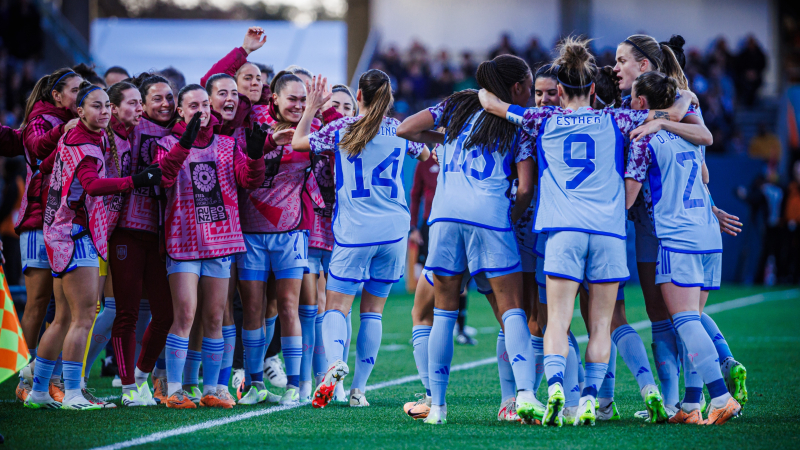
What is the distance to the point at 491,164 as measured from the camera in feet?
15.2

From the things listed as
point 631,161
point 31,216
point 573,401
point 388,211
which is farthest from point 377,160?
point 31,216

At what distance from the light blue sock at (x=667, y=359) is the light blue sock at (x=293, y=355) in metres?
2.33

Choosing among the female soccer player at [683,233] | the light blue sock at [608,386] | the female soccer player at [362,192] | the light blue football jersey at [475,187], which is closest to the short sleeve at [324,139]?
the female soccer player at [362,192]

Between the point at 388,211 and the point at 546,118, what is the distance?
126 cm

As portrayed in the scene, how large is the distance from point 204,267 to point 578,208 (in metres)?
2.47

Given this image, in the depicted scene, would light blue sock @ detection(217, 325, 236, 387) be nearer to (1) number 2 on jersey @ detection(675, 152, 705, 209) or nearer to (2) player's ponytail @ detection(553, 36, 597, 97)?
(2) player's ponytail @ detection(553, 36, 597, 97)

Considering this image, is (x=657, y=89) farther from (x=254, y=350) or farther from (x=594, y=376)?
(x=254, y=350)

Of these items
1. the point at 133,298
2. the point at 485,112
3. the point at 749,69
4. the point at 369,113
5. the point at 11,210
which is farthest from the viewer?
the point at 749,69

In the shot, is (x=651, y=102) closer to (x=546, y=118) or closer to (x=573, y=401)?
(x=546, y=118)

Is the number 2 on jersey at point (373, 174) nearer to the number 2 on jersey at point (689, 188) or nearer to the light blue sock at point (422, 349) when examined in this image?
the light blue sock at point (422, 349)

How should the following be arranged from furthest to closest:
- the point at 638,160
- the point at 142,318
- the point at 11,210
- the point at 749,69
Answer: the point at 749,69 < the point at 11,210 < the point at 142,318 < the point at 638,160

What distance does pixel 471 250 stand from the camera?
461 centimetres

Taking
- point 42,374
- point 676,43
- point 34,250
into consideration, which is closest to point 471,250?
point 676,43

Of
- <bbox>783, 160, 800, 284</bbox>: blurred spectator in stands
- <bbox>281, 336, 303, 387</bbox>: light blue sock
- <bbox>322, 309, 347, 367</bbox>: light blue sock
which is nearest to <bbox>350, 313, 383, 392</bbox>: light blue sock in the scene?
<bbox>322, 309, 347, 367</bbox>: light blue sock
